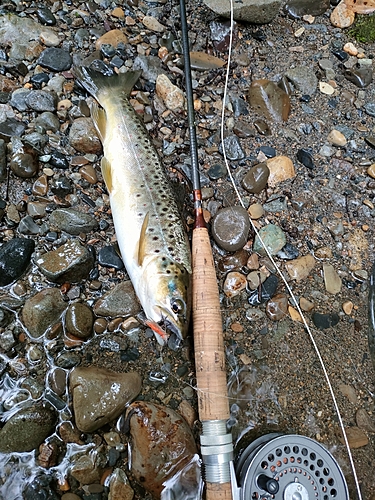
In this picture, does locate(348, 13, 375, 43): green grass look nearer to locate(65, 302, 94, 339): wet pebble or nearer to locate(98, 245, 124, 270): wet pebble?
locate(98, 245, 124, 270): wet pebble

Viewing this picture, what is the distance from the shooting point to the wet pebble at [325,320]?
331cm

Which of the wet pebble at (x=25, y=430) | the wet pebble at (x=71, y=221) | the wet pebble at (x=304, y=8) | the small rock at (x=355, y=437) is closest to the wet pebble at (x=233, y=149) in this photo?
the wet pebble at (x=71, y=221)

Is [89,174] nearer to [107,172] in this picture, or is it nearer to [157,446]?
[107,172]

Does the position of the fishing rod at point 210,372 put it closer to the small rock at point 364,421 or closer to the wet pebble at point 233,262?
the wet pebble at point 233,262

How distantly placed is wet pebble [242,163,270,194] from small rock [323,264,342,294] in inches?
35.4

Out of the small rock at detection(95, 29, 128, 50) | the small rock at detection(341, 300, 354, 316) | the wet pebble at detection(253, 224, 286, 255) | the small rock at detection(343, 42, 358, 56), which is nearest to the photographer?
the small rock at detection(341, 300, 354, 316)

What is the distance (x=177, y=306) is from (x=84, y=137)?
1.75m

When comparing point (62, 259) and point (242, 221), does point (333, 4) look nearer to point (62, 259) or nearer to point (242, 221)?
point (242, 221)

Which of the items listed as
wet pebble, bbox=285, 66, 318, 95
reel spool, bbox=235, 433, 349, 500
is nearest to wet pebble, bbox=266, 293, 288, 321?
reel spool, bbox=235, 433, 349, 500

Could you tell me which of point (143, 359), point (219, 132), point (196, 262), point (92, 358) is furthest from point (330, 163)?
point (92, 358)

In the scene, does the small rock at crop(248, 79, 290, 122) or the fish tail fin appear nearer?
the fish tail fin

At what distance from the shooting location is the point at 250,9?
434cm

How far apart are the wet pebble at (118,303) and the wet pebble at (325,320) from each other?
143 centimetres

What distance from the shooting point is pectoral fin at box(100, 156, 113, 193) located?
133 inches
